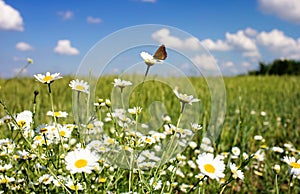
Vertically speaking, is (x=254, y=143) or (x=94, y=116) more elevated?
(x=94, y=116)

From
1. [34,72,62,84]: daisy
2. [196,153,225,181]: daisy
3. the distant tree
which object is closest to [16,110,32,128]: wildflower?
[34,72,62,84]: daisy

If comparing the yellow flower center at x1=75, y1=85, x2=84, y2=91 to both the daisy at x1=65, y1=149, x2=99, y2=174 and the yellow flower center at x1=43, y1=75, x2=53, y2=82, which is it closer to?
the yellow flower center at x1=43, y1=75, x2=53, y2=82

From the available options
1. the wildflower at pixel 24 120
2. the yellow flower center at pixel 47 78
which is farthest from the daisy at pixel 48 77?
the wildflower at pixel 24 120

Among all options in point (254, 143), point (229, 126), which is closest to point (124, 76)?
point (254, 143)

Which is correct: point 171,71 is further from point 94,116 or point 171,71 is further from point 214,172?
point 214,172

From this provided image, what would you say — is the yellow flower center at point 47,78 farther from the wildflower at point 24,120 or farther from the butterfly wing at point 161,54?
the butterfly wing at point 161,54
